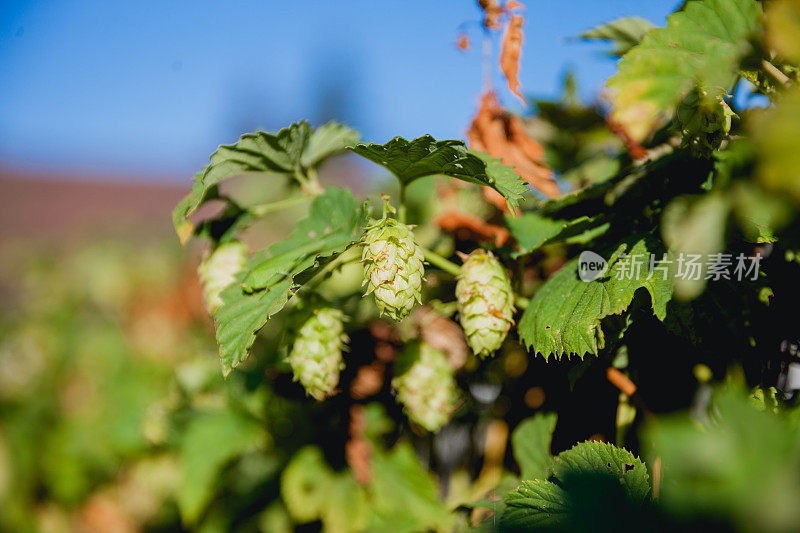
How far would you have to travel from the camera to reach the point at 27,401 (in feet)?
10.1

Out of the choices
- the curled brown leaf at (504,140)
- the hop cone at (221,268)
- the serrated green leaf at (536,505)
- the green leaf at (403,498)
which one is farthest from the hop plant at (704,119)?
the green leaf at (403,498)

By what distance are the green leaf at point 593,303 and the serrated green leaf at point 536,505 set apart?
0.65 ft

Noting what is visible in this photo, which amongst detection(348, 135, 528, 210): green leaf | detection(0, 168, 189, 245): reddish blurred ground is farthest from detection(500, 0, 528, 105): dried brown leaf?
detection(0, 168, 189, 245): reddish blurred ground

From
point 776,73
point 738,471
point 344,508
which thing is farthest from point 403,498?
point 776,73

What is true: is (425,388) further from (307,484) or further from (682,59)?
(682,59)

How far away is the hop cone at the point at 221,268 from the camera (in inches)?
39.2

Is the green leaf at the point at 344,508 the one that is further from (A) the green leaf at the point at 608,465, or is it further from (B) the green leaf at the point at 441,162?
(B) the green leaf at the point at 441,162

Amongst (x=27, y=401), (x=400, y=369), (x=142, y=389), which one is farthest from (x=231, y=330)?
(x=27, y=401)

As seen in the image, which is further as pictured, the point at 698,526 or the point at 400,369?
the point at 400,369

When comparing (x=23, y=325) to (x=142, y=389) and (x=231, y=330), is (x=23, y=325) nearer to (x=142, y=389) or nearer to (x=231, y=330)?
(x=142, y=389)

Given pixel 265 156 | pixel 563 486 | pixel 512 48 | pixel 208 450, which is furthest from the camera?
pixel 208 450

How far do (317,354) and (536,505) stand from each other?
44 cm

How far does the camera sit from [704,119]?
701 mm

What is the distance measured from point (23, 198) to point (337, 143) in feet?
48.2
